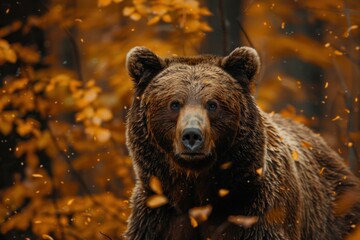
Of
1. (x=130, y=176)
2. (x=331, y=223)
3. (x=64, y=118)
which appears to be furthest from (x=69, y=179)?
(x=331, y=223)

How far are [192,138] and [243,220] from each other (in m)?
0.77

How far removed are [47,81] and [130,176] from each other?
1537mm

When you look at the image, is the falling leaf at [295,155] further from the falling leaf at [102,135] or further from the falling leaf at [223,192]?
the falling leaf at [102,135]

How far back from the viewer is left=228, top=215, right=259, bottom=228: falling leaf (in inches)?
228

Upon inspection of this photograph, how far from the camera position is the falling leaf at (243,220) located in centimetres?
580

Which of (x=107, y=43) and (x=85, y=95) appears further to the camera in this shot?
(x=107, y=43)

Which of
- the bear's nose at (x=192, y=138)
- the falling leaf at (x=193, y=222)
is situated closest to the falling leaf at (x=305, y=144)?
the falling leaf at (x=193, y=222)

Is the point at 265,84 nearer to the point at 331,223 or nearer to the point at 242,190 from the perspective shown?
the point at 331,223

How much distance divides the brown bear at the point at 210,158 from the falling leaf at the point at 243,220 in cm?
1

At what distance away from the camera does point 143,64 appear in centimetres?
Result: 649

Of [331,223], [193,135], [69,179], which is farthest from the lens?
[69,179]

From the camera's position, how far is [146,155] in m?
6.34

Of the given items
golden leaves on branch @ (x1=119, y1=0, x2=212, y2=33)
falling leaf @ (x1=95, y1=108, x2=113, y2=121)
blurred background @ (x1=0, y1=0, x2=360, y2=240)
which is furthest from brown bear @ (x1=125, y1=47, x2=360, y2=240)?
falling leaf @ (x1=95, y1=108, x2=113, y2=121)

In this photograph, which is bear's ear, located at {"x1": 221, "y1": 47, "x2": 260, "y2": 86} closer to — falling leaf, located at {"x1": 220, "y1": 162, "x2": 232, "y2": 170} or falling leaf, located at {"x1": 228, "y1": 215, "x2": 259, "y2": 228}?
falling leaf, located at {"x1": 220, "y1": 162, "x2": 232, "y2": 170}
